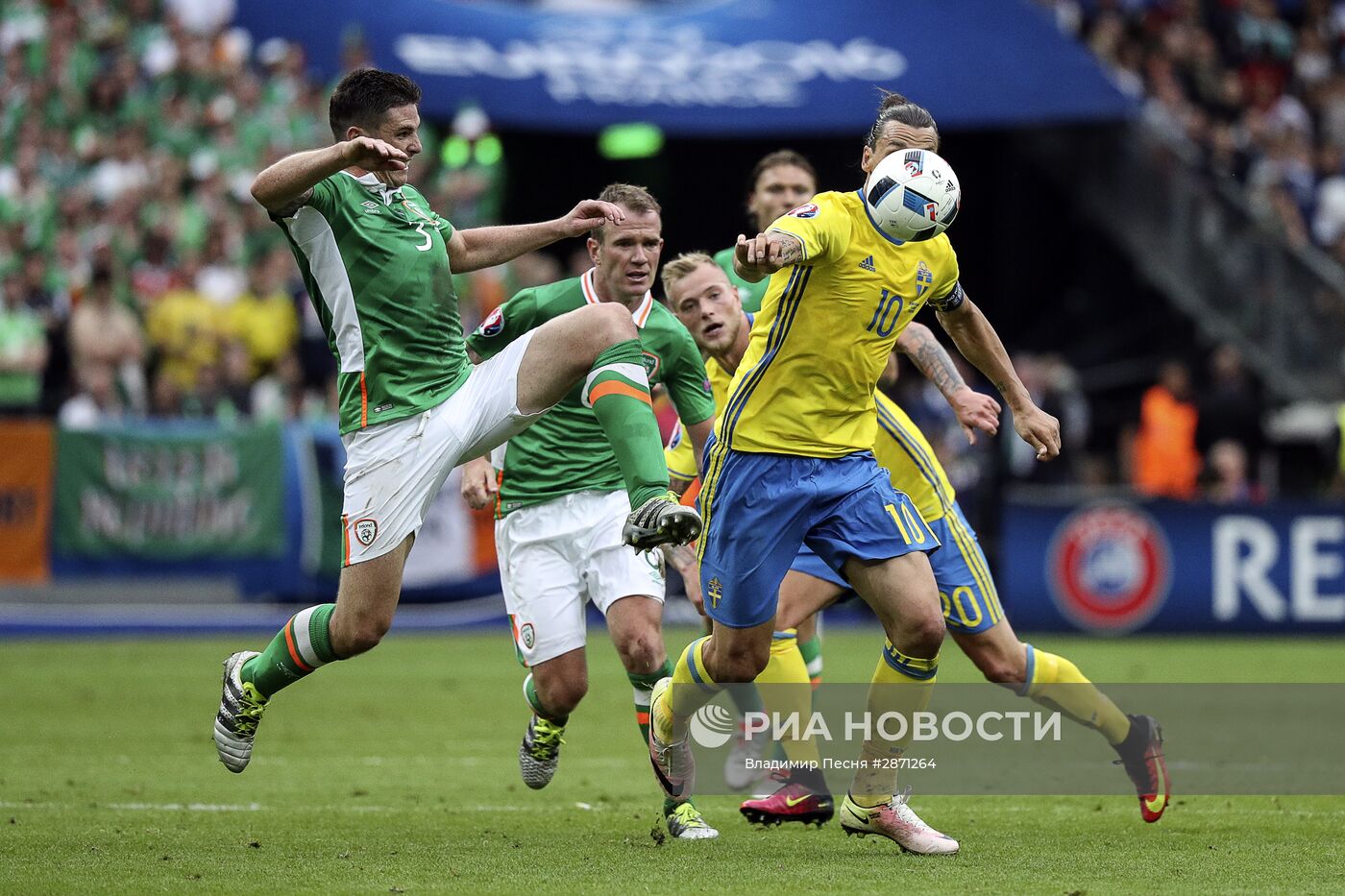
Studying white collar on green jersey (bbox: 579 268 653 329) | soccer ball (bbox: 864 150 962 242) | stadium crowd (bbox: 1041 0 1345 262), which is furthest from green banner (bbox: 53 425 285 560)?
stadium crowd (bbox: 1041 0 1345 262)

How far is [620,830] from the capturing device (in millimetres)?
7797

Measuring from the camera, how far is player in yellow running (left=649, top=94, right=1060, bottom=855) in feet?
22.5

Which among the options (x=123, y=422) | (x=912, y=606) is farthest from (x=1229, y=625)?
(x=912, y=606)

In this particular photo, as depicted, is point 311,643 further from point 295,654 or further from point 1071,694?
point 1071,694

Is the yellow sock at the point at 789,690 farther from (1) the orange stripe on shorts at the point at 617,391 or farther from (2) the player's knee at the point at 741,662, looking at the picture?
(1) the orange stripe on shorts at the point at 617,391

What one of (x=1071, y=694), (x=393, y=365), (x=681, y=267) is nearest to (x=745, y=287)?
(x=681, y=267)

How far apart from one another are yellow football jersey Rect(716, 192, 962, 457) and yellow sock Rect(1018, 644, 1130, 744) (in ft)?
4.48

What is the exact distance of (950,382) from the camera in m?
7.66

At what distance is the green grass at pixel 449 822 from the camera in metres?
6.49

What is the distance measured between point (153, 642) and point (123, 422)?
195cm

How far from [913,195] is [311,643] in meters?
2.78

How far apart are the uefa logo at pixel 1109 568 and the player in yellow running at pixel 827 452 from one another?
10.5 meters

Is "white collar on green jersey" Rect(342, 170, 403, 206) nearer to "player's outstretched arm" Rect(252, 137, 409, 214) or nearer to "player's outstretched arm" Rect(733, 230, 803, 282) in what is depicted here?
"player's outstretched arm" Rect(252, 137, 409, 214)

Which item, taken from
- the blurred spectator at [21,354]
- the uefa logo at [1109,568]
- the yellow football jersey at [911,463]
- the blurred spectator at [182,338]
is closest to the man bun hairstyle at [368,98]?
the yellow football jersey at [911,463]
